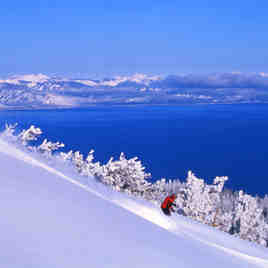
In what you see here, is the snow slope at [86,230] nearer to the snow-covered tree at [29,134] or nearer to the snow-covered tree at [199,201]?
the snow-covered tree at [29,134]

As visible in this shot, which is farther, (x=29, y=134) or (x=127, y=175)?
(x=127, y=175)

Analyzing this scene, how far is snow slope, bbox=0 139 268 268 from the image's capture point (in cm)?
419

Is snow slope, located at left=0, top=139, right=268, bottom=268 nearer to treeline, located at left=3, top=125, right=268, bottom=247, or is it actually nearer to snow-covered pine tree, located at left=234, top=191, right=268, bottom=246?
treeline, located at left=3, top=125, right=268, bottom=247

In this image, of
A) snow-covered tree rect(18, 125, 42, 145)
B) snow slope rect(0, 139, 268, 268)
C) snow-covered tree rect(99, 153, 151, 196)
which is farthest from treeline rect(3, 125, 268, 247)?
snow slope rect(0, 139, 268, 268)

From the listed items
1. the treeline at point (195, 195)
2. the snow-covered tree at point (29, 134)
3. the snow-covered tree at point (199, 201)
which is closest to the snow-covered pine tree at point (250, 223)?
the treeline at point (195, 195)

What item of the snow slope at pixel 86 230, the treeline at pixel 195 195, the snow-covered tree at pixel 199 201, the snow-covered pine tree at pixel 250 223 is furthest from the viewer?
the snow-covered pine tree at pixel 250 223

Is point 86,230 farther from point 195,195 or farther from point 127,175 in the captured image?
point 195,195

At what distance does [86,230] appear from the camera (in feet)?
16.4

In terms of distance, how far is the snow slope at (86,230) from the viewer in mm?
4191

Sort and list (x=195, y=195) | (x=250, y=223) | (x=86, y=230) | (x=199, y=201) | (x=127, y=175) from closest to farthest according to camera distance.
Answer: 1. (x=86, y=230)
2. (x=127, y=175)
3. (x=199, y=201)
4. (x=195, y=195)
5. (x=250, y=223)

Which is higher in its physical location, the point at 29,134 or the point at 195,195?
the point at 29,134

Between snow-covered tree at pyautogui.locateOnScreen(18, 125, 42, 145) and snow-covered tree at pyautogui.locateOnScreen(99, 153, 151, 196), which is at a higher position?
snow-covered tree at pyautogui.locateOnScreen(18, 125, 42, 145)

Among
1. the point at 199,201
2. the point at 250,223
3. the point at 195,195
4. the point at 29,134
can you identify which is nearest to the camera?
the point at 29,134

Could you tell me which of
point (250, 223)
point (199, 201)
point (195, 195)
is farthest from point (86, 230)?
point (250, 223)
